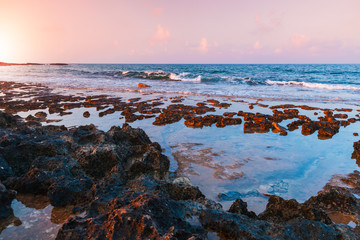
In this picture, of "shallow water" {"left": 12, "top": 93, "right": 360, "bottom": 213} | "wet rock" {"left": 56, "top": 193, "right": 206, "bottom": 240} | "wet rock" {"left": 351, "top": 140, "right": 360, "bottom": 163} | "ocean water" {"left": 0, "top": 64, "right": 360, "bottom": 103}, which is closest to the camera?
"wet rock" {"left": 56, "top": 193, "right": 206, "bottom": 240}

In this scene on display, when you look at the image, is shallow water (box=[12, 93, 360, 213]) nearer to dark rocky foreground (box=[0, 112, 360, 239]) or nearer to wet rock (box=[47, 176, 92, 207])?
dark rocky foreground (box=[0, 112, 360, 239])

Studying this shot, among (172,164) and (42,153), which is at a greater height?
(42,153)

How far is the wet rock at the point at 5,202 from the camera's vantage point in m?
2.50

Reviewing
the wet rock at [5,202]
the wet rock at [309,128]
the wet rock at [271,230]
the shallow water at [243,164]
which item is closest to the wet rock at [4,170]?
the shallow water at [243,164]

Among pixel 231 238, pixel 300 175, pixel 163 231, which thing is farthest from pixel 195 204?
pixel 300 175

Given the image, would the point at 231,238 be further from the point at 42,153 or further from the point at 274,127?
the point at 274,127

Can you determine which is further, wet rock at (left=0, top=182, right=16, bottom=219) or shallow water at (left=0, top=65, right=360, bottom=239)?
shallow water at (left=0, top=65, right=360, bottom=239)

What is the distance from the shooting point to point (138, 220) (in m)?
1.86

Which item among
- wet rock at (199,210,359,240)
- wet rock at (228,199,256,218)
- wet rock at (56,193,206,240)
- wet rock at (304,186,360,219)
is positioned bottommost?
wet rock at (304,186,360,219)

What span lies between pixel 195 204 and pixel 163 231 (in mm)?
864

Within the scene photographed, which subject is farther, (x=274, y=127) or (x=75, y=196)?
(x=274, y=127)

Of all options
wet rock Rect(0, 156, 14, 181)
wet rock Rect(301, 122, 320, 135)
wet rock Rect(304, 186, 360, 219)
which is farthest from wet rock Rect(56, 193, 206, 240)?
wet rock Rect(301, 122, 320, 135)

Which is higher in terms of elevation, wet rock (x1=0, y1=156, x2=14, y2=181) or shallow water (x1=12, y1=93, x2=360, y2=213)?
wet rock (x1=0, y1=156, x2=14, y2=181)

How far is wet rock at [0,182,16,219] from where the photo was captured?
250 cm
